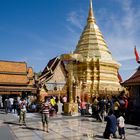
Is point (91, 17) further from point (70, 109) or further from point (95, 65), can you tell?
point (70, 109)

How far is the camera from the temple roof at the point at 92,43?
127 feet

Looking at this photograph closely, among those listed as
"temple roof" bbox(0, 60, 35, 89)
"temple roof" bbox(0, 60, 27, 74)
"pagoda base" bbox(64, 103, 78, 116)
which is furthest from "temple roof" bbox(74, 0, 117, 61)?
"pagoda base" bbox(64, 103, 78, 116)

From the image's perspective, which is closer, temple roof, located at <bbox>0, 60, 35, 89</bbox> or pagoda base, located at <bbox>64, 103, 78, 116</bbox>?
pagoda base, located at <bbox>64, 103, 78, 116</bbox>

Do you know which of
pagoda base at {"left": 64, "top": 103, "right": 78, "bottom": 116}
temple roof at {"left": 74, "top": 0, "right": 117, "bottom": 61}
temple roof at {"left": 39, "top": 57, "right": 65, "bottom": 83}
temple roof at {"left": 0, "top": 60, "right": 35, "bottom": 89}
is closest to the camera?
pagoda base at {"left": 64, "top": 103, "right": 78, "bottom": 116}

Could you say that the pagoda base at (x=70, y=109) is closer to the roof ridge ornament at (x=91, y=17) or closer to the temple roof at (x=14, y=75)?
the temple roof at (x=14, y=75)

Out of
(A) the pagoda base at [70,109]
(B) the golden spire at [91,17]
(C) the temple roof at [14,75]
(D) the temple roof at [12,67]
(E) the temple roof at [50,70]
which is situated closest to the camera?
(A) the pagoda base at [70,109]

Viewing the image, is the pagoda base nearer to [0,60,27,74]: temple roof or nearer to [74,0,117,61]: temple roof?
[0,60,27,74]: temple roof

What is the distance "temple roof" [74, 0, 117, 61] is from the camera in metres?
38.6

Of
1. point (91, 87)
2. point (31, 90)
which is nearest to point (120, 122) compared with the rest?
point (31, 90)

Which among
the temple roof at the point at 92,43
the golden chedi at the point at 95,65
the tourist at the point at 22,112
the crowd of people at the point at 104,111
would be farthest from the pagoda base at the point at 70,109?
the temple roof at the point at 92,43

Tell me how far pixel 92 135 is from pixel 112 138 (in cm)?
100

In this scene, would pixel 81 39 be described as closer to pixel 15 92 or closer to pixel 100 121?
pixel 15 92

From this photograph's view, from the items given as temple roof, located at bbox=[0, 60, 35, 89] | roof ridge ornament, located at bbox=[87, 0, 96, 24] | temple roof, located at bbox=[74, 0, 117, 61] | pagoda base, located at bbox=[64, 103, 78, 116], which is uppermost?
roof ridge ornament, located at bbox=[87, 0, 96, 24]

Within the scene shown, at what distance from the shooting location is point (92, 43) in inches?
1561
